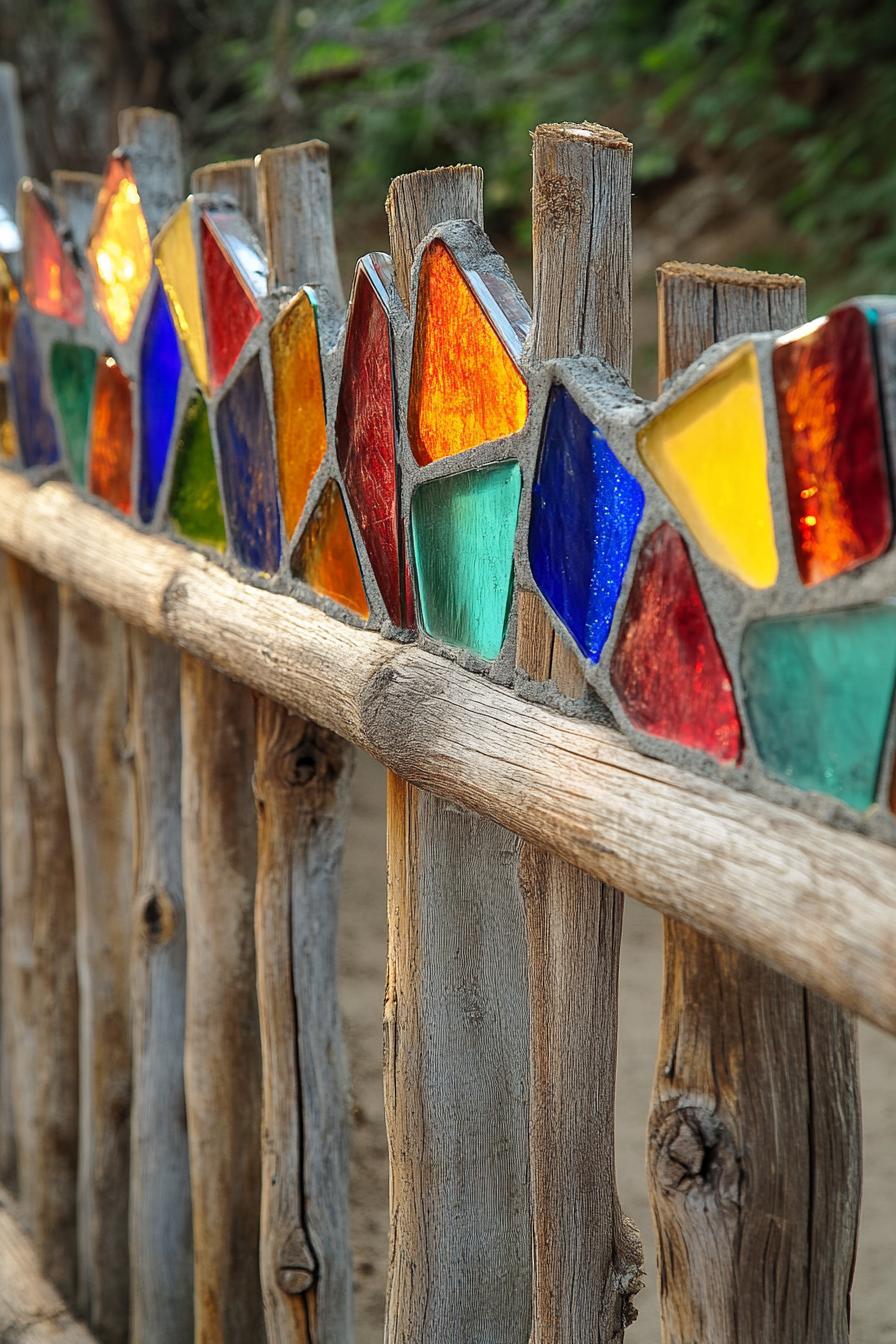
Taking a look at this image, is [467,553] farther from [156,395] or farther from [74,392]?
[74,392]

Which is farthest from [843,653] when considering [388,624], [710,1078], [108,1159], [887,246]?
[887,246]

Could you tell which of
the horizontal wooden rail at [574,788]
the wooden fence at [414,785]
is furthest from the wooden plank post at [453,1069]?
the horizontal wooden rail at [574,788]

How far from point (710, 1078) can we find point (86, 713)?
1507mm

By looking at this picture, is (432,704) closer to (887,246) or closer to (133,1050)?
(133,1050)

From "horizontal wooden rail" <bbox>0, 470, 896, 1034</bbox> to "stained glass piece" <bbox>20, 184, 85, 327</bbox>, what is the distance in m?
0.50

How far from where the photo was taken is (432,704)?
135 cm

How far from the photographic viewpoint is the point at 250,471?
1.71 meters

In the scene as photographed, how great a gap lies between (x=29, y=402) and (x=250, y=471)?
88 cm

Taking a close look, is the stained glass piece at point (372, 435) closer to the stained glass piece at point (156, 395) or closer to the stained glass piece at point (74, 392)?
the stained glass piece at point (156, 395)

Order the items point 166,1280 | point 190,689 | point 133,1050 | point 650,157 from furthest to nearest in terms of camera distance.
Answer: point 650,157, point 133,1050, point 166,1280, point 190,689

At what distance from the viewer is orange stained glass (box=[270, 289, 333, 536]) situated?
153cm

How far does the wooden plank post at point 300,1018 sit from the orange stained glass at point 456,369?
1.72ft

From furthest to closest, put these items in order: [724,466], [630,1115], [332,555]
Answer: [630,1115]
[332,555]
[724,466]

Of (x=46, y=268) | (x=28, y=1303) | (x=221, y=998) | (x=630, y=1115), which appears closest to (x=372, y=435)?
(x=221, y=998)
